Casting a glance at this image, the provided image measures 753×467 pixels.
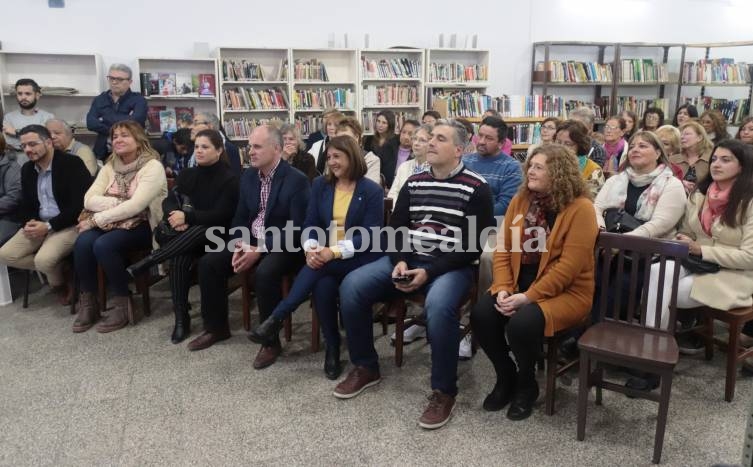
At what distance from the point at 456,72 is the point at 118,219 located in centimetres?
466

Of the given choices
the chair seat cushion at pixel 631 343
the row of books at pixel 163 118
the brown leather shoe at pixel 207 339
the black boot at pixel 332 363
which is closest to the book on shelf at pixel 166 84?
the row of books at pixel 163 118

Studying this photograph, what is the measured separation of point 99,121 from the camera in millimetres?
5645

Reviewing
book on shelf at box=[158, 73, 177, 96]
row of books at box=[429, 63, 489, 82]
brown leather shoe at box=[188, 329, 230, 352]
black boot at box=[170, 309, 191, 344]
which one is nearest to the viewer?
brown leather shoe at box=[188, 329, 230, 352]

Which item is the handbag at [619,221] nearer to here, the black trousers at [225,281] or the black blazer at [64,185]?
the black trousers at [225,281]

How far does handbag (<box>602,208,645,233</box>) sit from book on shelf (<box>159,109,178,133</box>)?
15.1 feet

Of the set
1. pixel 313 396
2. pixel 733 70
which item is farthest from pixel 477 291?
pixel 733 70

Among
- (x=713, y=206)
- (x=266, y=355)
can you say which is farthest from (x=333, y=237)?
(x=713, y=206)

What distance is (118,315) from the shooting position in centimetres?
379

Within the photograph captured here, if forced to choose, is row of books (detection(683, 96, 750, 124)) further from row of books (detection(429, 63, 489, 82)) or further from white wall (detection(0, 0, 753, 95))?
row of books (detection(429, 63, 489, 82))

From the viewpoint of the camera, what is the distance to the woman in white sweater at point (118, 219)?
377 cm

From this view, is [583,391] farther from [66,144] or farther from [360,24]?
[360,24]

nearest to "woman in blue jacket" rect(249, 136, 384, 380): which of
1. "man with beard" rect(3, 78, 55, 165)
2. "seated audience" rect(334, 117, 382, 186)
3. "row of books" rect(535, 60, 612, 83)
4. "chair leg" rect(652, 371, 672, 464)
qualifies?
"seated audience" rect(334, 117, 382, 186)

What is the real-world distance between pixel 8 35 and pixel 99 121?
1311 mm

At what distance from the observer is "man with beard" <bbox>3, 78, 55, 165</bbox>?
5203mm
